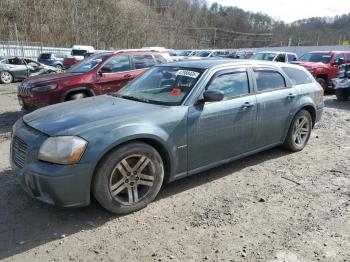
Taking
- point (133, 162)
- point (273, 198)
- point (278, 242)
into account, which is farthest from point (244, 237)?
point (133, 162)

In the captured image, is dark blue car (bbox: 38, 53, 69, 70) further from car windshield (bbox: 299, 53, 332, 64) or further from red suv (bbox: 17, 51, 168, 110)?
red suv (bbox: 17, 51, 168, 110)

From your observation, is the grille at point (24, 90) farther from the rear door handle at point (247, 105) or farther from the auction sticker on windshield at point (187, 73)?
the rear door handle at point (247, 105)

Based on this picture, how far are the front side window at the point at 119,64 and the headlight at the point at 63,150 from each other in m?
5.48

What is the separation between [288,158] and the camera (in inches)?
224

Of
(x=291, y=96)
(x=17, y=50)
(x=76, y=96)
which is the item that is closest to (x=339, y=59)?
(x=291, y=96)

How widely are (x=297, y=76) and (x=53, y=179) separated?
4570mm

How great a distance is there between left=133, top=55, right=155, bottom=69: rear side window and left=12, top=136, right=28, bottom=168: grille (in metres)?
5.58

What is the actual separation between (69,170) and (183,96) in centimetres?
171

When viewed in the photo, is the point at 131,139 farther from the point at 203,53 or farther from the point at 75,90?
the point at 203,53

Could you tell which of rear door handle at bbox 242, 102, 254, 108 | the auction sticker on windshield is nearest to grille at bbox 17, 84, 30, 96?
the auction sticker on windshield

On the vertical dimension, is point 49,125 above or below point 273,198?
above

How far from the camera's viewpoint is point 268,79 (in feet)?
17.5

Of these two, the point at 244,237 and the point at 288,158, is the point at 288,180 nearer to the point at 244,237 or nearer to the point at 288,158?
the point at 288,158

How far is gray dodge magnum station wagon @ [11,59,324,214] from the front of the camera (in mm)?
3379
